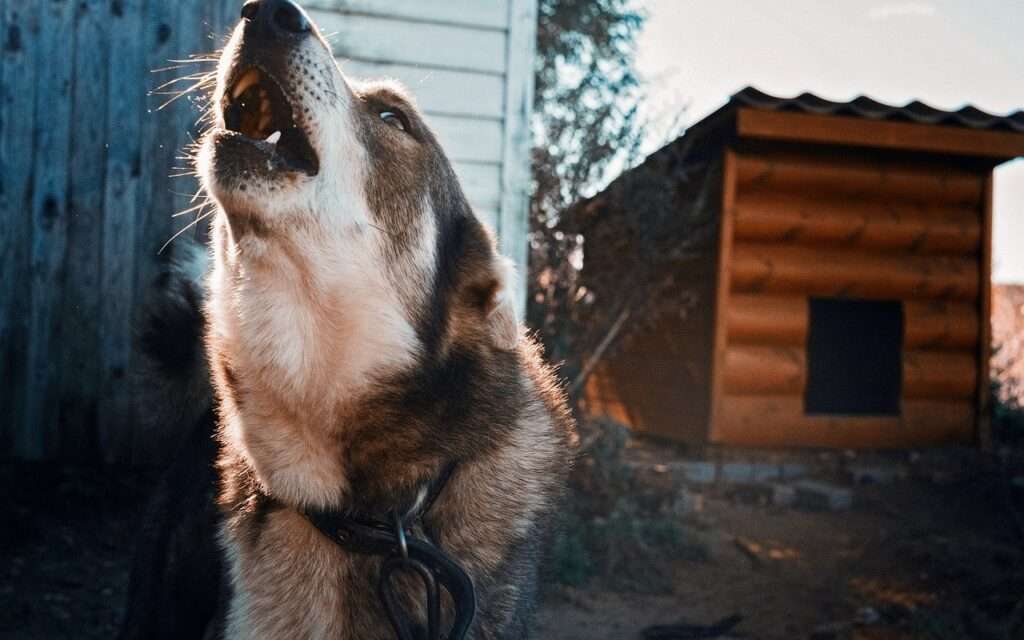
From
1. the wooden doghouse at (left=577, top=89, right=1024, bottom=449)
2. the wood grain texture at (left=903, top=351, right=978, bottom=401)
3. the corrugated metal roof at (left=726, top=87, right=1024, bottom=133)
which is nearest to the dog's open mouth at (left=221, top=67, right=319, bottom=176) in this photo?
the wooden doghouse at (left=577, top=89, right=1024, bottom=449)

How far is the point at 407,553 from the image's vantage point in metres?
1.91

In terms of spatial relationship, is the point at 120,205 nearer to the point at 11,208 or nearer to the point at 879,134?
the point at 11,208

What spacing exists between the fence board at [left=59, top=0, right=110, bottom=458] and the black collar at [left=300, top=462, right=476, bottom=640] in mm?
3176

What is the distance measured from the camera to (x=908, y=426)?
26.8 ft

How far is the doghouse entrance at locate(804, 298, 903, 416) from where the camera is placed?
8312 millimetres

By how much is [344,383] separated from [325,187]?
46 cm

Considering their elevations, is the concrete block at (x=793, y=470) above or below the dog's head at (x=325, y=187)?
below

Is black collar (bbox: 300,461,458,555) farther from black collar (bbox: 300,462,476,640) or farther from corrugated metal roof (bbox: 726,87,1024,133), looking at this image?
corrugated metal roof (bbox: 726,87,1024,133)

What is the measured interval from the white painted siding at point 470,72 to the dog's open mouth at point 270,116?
2.81 metres

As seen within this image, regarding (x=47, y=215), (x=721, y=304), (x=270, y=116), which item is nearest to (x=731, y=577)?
(x=721, y=304)

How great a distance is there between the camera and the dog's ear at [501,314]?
90.7 inches

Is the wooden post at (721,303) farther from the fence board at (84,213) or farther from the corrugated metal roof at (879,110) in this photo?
the fence board at (84,213)

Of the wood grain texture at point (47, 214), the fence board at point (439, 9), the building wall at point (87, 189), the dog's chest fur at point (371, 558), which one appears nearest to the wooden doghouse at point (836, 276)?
the fence board at point (439, 9)

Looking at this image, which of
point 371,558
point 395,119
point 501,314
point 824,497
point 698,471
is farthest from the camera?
point 698,471
